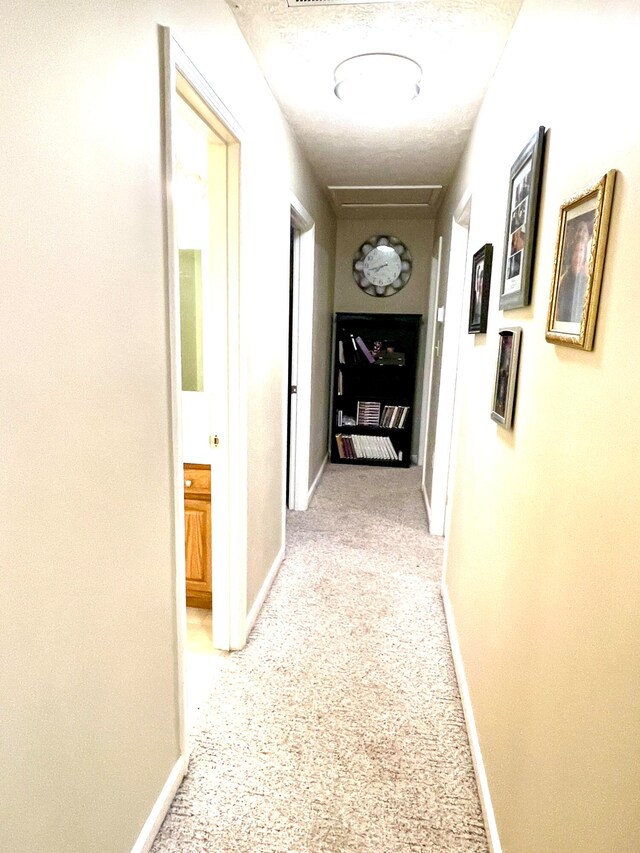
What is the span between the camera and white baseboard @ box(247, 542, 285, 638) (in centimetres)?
233

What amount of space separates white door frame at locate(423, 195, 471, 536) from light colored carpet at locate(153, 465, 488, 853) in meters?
0.59

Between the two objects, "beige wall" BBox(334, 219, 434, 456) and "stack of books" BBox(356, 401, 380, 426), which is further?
"stack of books" BBox(356, 401, 380, 426)

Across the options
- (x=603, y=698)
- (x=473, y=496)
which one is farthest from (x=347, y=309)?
(x=603, y=698)

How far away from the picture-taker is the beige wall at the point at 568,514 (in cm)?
74

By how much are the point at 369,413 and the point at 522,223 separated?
3631 millimetres

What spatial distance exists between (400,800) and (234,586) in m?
0.96

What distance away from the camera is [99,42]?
0.94 metres

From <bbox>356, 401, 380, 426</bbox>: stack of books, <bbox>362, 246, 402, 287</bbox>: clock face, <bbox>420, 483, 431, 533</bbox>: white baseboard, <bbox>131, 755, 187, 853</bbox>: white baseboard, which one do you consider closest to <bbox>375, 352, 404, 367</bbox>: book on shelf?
<bbox>356, 401, 380, 426</bbox>: stack of books

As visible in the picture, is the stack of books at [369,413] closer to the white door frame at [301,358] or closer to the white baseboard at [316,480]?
the white baseboard at [316,480]

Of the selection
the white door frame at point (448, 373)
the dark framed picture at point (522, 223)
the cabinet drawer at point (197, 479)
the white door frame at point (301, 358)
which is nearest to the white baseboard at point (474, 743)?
the white door frame at point (448, 373)

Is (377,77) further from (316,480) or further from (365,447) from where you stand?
(365,447)

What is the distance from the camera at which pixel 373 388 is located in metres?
5.07

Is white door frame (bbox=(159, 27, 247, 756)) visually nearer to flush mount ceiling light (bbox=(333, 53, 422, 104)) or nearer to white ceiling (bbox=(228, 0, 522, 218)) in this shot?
white ceiling (bbox=(228, 0, 522, 218))

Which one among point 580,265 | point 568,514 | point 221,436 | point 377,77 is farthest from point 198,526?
point 377,77
